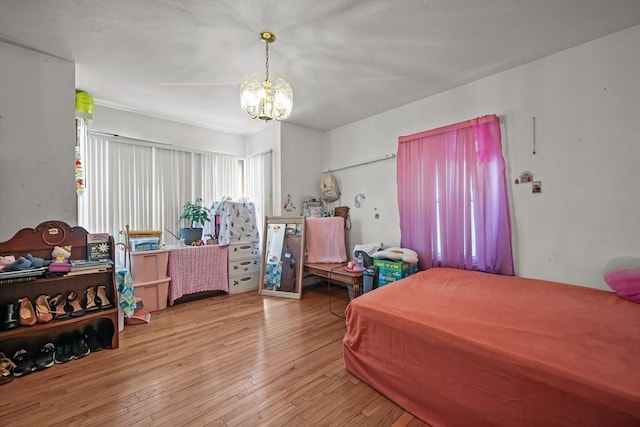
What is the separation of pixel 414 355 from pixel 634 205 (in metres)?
2.08

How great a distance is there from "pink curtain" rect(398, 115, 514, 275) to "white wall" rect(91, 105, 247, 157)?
2.90 m

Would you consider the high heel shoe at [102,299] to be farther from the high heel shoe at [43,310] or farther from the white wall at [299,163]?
the white wall at [299,163]

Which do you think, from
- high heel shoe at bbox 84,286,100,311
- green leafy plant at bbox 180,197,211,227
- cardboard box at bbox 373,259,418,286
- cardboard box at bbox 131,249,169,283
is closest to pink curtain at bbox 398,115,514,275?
cardboard box at bbox 373,259,418,286

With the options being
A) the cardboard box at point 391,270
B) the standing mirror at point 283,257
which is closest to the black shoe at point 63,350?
the standing mirror at point 283,257

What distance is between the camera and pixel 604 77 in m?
2.02

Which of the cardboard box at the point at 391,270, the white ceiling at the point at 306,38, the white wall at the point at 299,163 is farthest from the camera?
the white wall at the point at 299,163

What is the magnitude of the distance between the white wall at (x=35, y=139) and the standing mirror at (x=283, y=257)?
218cm

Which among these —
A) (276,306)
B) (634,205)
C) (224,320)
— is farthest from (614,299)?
(224,320)

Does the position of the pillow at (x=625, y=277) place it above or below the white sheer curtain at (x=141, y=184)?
below

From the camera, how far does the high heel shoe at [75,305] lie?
2.13 meters

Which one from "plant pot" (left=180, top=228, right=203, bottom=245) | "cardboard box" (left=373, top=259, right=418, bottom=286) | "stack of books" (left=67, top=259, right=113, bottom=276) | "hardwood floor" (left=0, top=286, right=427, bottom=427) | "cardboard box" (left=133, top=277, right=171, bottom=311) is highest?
"plant pot" (left=180, top=228, right=203, bottom=245)

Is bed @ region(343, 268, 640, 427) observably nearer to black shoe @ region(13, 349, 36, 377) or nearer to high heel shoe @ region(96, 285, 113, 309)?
high heel shoe @ region(96, 285, 113, 309)

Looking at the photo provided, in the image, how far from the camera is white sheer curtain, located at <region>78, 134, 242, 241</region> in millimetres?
3188

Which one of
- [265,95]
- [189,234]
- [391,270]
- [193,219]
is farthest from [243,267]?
[265,95]
